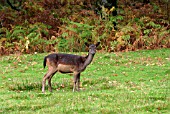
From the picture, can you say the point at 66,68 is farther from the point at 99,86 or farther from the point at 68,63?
the point at 99,86

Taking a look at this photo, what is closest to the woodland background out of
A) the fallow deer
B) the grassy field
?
the grassy field

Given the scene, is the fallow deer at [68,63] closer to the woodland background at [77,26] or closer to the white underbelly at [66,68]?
the white underbelly at [66,68]

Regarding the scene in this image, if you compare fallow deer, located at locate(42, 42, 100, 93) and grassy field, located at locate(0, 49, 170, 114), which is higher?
fallow deer, located at locate(42, 42, 100, 93)

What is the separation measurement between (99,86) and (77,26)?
1047 centimetres

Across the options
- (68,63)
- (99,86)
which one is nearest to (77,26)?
(99,86)

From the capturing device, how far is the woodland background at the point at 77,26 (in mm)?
22359

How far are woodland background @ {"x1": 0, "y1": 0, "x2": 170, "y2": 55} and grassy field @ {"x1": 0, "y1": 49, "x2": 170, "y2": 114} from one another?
178cm

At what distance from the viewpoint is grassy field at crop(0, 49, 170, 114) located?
400 inches

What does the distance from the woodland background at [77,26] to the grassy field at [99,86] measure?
178 centimetres

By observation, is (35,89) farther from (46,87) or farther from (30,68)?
(30,68)

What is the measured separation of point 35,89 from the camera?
13.3m

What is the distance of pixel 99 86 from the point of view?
43.8 feet

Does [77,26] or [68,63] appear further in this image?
[77,26]

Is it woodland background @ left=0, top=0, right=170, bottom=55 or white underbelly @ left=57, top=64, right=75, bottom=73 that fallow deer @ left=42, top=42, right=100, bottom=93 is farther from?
woodland background @ left=0, top=0, right=170, bottom=55
